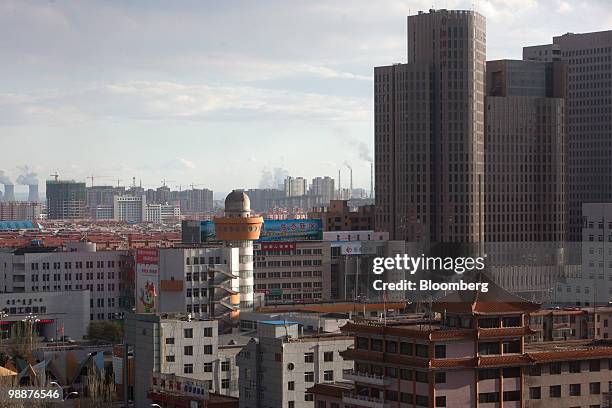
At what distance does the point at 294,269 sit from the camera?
18450 cm

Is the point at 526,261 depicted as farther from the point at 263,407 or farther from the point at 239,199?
the point at 263,407

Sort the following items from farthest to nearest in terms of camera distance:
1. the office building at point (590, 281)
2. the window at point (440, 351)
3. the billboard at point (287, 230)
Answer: the billboard at point (287, 230), the office building at point (590, 281), the window at point (440, 351)

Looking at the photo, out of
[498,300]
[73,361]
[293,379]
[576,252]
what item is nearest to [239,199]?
[73,361]

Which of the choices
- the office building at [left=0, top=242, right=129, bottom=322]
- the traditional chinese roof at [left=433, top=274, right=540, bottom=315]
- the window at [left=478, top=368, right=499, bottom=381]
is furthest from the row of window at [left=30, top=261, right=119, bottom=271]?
the window at [left=478, top=368, right=499, bottom=381]

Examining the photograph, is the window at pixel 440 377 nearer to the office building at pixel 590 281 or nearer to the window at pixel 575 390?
the window at pixel 575 390

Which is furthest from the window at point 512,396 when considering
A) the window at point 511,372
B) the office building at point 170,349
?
the office building at point 170,349

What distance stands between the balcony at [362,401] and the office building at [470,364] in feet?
0.17

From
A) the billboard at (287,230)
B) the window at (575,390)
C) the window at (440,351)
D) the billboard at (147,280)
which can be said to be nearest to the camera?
the window at (440,351)

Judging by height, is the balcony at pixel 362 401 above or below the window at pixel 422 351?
below

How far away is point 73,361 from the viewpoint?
400 feet

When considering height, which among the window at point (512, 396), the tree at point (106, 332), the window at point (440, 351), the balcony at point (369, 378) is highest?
the window at point (440, 351)

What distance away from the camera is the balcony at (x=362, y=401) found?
260 feet

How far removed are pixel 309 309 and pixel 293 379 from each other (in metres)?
51.5

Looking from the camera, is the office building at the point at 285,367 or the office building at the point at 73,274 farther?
the office building at the point at 73,274
